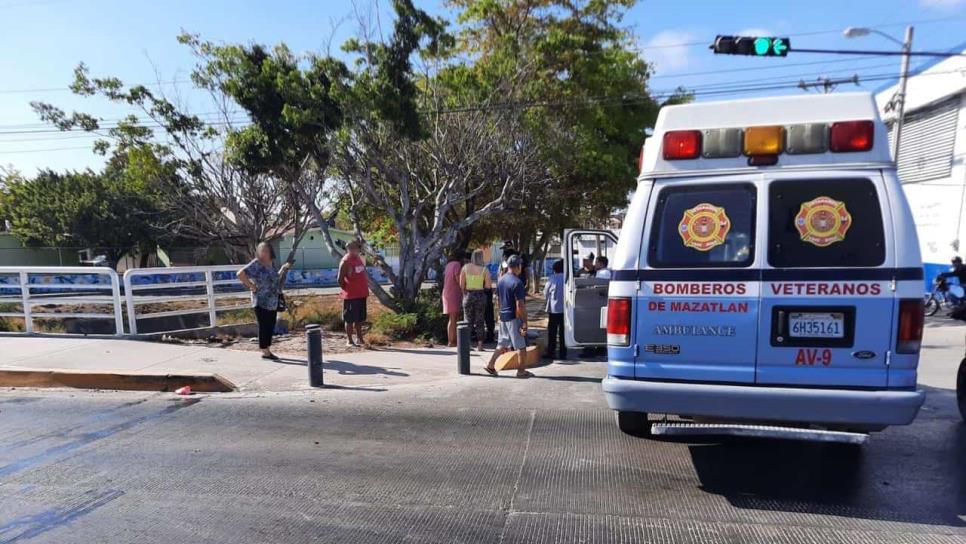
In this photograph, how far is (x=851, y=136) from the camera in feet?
12.9

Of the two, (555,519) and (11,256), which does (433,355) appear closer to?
(555,519)

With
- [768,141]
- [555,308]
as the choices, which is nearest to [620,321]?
[768,141]

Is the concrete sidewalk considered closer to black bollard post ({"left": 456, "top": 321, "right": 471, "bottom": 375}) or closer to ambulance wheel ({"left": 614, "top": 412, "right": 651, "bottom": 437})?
black bollard post ({"left": 456, "top": 321, "right": 471, "bottom": 375})

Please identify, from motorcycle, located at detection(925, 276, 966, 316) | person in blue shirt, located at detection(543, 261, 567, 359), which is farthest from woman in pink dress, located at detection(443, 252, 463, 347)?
motorcycle, located at detection(925, 276, 966, 316)

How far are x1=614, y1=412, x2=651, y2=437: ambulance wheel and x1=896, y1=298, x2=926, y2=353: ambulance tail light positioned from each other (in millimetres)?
2056

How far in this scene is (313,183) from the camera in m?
15.5

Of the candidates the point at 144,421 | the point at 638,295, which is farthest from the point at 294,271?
the point at 638,295

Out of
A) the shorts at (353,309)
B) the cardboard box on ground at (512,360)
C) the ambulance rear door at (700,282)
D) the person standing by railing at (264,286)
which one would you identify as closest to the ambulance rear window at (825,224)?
the ambulance rear door at (700,282)

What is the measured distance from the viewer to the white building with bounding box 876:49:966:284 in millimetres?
15484

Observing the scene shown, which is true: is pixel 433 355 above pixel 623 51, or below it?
below

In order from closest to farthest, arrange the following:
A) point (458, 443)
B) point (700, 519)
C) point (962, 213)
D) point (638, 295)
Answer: point (700, 519) < point (638, 295) < point (458, 443) < point (962, 213)

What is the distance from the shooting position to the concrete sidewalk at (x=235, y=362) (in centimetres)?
775

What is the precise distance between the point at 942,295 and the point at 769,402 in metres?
14.4

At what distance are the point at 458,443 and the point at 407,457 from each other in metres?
0.53
